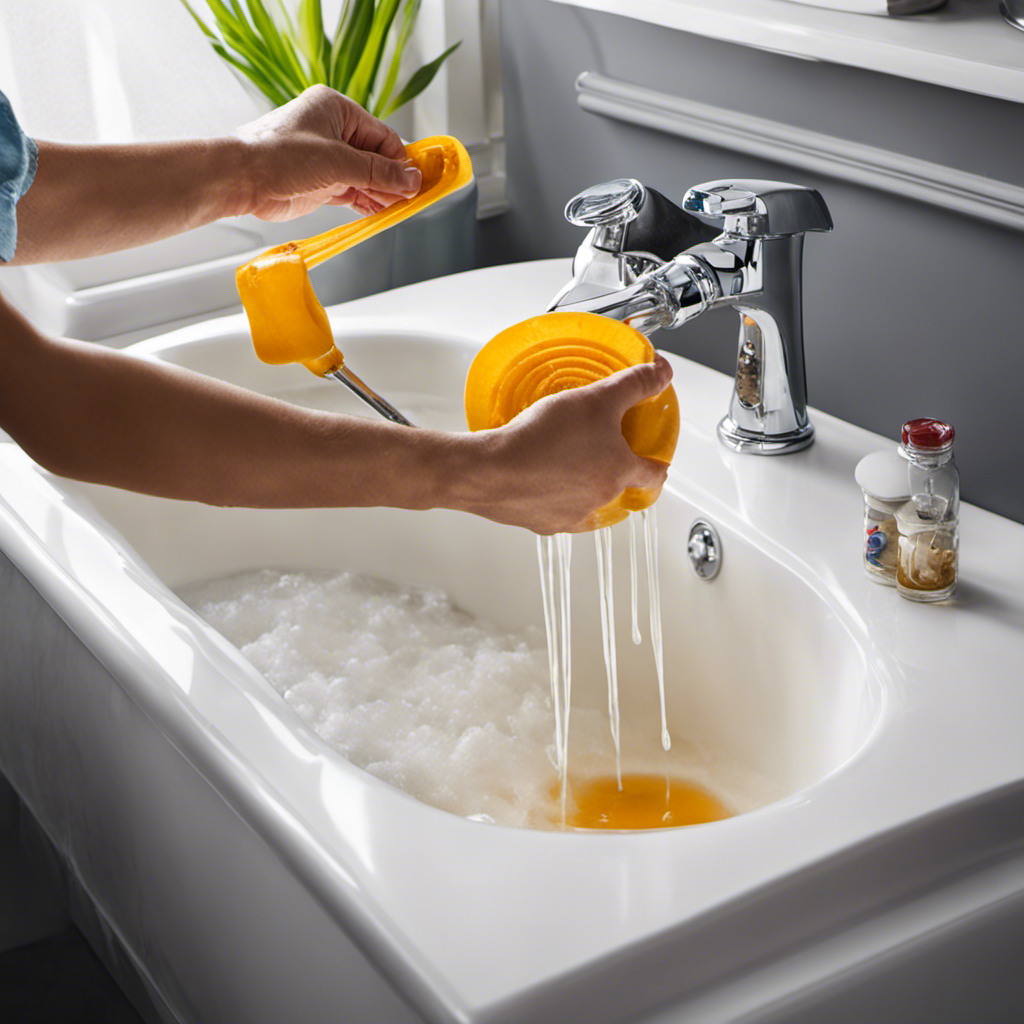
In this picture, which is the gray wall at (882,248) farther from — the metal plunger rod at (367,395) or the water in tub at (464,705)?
the metal plunger rod at (367,395)

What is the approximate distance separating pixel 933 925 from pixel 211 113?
1.37 metres

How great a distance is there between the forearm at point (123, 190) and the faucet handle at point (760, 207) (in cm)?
39

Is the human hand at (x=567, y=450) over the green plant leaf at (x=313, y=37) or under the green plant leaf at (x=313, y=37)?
under

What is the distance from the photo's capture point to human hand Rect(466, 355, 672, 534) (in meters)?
0.76

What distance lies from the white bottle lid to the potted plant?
2.54ft

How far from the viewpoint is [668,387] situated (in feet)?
2.66

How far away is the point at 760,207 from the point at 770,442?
215mm

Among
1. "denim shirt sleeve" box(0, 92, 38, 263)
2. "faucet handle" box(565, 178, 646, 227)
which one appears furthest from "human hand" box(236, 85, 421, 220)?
"denim shirt sleeve" box(0, 92, 38, 263)

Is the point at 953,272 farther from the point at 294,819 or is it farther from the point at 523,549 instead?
the point at 294,819

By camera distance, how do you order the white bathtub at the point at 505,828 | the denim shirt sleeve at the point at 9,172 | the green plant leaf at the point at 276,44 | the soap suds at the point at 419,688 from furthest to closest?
the green plant leaf at the point at 276,44 → the soap suds at the point at 419,688 → the denim shirt sleeve at the point at 9,172 → the white bathtub at the point at 505,828

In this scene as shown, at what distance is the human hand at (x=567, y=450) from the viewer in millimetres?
761

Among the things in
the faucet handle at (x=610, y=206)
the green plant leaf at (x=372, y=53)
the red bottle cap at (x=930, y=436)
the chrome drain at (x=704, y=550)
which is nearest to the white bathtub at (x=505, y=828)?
the chrome drain at (x=704, y=550)

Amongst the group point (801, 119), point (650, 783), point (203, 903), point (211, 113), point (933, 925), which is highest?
point (801, 119)

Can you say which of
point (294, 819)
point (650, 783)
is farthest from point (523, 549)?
point (294, 819)
